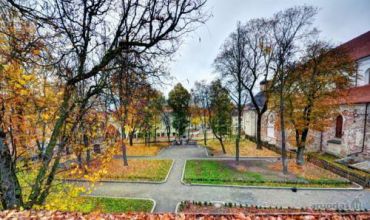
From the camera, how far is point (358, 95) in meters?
18.6

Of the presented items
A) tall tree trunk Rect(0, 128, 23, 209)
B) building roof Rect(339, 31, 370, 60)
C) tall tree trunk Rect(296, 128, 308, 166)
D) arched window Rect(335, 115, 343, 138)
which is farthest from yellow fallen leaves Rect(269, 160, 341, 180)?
tall tree trunk Rect(0, 128, 23, 209)

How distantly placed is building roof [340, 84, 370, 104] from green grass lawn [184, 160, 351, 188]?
733cm

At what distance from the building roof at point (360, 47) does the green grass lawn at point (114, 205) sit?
75.7ft

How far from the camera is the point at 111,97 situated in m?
6.04

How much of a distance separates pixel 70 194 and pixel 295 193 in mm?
11652

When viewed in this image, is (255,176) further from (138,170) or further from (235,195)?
(138,170)

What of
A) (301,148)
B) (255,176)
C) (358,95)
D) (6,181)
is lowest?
(255,176)

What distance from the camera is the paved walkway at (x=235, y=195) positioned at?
1016cm

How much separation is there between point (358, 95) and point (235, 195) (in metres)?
16.8

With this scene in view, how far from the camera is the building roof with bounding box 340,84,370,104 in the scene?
17253mm

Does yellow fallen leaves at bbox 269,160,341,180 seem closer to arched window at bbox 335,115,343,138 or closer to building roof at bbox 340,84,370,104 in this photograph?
arched window at bbox 335,115,343,138

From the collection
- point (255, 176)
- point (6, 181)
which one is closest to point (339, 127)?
point (255, 176)

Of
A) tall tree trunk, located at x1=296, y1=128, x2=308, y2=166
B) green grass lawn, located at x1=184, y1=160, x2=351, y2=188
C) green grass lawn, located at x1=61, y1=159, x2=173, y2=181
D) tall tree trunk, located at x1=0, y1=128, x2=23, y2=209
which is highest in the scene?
tall tree trunk, located at x1=0, y1=128, x2=23, y2=209

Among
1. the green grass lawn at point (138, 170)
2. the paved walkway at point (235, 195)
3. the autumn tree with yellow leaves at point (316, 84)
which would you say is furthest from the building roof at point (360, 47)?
the green grass lawn at point (138, 170)
